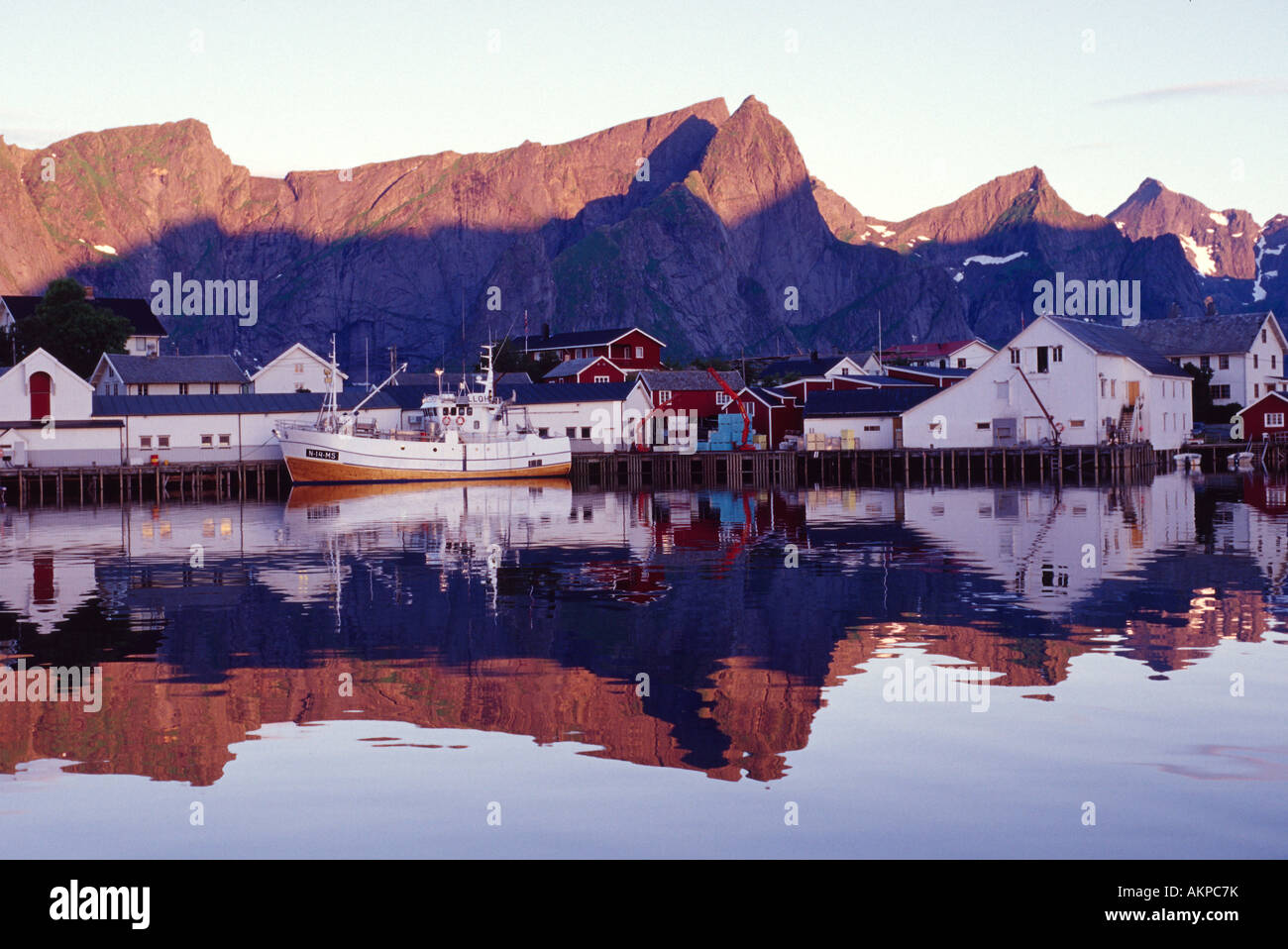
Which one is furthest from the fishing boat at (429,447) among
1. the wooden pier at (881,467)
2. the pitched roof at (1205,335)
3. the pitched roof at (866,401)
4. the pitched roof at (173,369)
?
the pitched roof at (1205,335)

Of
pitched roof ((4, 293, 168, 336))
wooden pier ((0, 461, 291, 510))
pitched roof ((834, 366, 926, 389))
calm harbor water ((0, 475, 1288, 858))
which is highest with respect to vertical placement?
pitched roof ((4, 293, 168, 336))

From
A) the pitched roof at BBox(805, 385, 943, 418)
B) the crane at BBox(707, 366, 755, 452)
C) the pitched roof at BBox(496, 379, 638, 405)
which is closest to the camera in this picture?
the pitched roof at BBox(805, 385, 943, 418)

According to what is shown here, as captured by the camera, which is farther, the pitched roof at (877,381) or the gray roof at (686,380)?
the gray roof at (686,380)

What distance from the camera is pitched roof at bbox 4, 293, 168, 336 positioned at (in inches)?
5379

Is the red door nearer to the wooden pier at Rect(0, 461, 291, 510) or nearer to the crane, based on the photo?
the wooden pier at Rect(0, 461, 291, 510)

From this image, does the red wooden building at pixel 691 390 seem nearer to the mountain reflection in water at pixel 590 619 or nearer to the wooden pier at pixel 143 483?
the wooden pier at pixel 143 483

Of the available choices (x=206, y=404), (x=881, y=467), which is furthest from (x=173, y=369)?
(x=881, y=467)

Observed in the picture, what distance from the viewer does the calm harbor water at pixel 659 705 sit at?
40.2ft

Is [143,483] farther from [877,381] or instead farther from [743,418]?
[877,381]

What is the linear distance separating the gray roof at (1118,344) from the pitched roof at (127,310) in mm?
88577

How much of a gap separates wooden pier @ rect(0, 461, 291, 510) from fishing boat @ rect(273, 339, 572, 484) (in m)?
2.49

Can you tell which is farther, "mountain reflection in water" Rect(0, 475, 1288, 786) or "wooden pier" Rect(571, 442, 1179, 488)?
"wooden pier" Rect(571, 442, 1179, 488)

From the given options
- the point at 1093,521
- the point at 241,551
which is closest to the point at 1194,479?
the point at 1093,521

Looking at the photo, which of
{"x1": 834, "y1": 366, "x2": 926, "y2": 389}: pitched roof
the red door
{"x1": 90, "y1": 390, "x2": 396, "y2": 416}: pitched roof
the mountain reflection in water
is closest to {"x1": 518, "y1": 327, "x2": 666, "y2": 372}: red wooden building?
{"x1": 834, "y1": 366, "x2": 926, "y2": 389}: pitched roof
